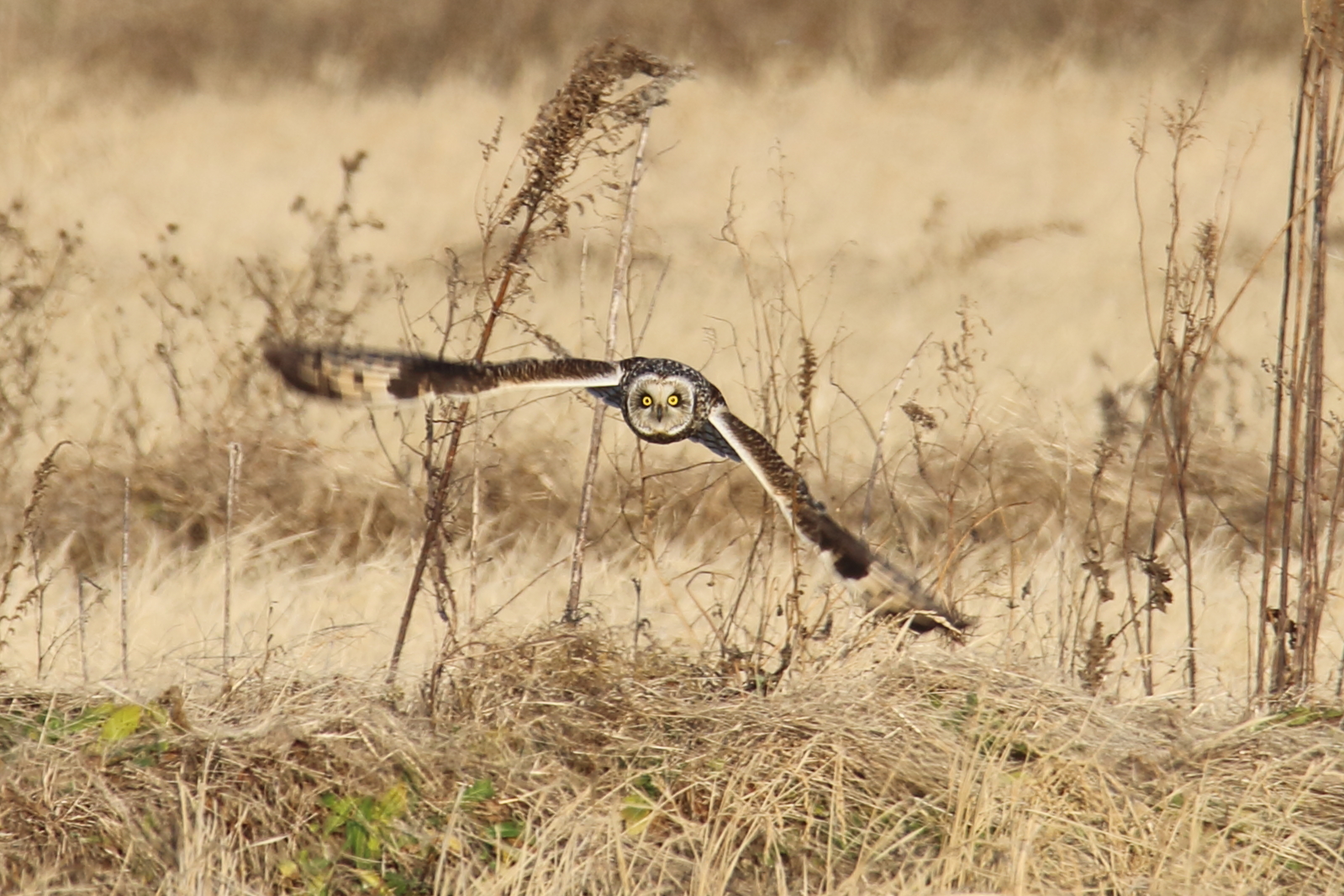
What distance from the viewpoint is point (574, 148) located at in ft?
12.9

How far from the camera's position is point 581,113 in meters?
3.77

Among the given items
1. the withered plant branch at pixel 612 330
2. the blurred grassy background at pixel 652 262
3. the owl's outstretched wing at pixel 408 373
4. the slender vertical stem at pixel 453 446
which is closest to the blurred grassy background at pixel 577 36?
the blurred grassy background at pixel 652 262

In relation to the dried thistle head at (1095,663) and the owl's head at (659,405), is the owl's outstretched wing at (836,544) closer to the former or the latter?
the owl's head at (659,405)

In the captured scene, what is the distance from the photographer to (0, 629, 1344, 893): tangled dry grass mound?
3.20m

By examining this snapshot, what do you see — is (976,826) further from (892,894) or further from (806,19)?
(806,19)

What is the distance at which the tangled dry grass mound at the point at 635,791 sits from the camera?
320cm

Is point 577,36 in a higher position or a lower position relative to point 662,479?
higher

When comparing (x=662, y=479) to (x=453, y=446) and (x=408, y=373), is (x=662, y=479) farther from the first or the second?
(x=408, y=373)

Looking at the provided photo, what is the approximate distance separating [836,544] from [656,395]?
24.3 inches

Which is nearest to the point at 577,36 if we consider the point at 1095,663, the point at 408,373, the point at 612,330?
the point at 612,330

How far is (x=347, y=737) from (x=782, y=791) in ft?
3.36

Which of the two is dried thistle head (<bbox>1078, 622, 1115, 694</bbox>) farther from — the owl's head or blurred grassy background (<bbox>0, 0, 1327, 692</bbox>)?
the owl's head

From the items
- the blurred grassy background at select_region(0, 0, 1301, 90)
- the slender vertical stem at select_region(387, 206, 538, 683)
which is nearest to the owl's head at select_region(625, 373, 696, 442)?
the slender vertical stem at select_region(387, 206, 538, 683)

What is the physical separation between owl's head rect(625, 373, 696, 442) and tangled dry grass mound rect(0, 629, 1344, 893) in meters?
0.64
